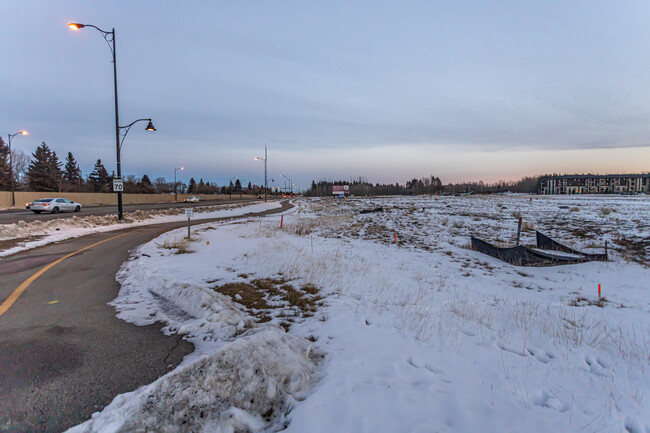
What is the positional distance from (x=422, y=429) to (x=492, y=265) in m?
9.89

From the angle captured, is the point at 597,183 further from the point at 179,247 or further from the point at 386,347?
the point at 386,347

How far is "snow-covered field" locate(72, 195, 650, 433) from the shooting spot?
2596 millimetres

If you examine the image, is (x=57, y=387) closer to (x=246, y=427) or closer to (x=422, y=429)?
(x=246, y=427)

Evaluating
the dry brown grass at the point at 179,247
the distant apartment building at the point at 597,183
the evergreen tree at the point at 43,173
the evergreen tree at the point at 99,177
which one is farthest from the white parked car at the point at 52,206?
the distant apartment building at the point at 597,183

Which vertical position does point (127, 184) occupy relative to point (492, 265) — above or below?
above

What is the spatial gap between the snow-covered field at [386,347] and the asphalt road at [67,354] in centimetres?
32

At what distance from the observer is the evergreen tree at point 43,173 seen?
200ft

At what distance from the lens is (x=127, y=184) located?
3312 inches

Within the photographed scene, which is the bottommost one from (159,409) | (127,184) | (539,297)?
(539,297)

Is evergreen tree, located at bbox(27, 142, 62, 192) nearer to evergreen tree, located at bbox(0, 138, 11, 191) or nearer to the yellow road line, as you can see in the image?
evergreen tree, located at bbox(0, 138, 11, 191)

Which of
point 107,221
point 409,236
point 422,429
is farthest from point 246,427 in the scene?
point 107,221

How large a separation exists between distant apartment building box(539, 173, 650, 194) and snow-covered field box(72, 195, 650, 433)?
184868mm

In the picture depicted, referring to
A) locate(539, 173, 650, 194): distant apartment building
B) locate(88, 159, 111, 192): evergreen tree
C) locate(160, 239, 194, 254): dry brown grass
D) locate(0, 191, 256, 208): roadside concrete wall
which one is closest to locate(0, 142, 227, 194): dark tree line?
locate(88, 159, 111, 192): evergreen tree

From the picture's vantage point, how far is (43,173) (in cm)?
6100
